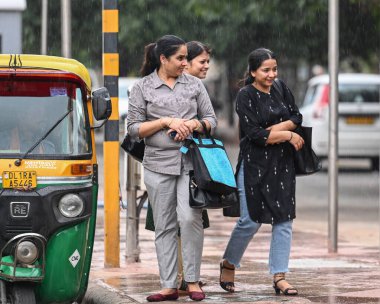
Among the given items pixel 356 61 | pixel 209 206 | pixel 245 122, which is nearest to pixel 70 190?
pixel 209 206

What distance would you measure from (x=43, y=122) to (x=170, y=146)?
3.08 ft

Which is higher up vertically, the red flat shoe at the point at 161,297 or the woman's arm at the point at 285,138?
the woman's arm at the point at 285,138

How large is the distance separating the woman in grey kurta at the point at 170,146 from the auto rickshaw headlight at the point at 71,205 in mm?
684

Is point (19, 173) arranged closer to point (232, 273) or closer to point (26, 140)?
point (26, 140)

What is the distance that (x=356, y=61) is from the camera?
132ft

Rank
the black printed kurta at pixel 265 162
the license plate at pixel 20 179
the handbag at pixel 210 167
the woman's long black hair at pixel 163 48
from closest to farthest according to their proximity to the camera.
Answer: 1. the license plate at pixel 20 179
2. the handbag at pixel 210 167
3. the woman's long black hair at pixel 163 48
4. the black printed kurta at pixel 265 162

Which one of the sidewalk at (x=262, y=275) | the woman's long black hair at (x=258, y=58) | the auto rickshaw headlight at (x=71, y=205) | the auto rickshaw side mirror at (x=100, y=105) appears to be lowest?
the sidewalk at (x=262, y=275)

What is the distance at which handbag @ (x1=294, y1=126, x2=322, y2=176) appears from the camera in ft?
31.6

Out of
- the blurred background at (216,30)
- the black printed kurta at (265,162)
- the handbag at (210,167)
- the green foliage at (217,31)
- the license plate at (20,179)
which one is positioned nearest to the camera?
the license plate at (20,179)

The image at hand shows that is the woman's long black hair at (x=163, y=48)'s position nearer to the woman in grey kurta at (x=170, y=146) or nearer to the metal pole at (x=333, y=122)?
the woman in grey kurta at (x=170, y=146)

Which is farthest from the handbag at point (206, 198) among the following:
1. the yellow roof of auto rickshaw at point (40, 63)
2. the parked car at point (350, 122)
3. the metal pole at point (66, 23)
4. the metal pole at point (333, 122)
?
the parked car at point (350, 122)

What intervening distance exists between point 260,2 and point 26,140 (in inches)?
804

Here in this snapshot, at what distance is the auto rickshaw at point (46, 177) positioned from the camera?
27.6 ft

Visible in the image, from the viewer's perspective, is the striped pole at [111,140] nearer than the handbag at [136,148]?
No
